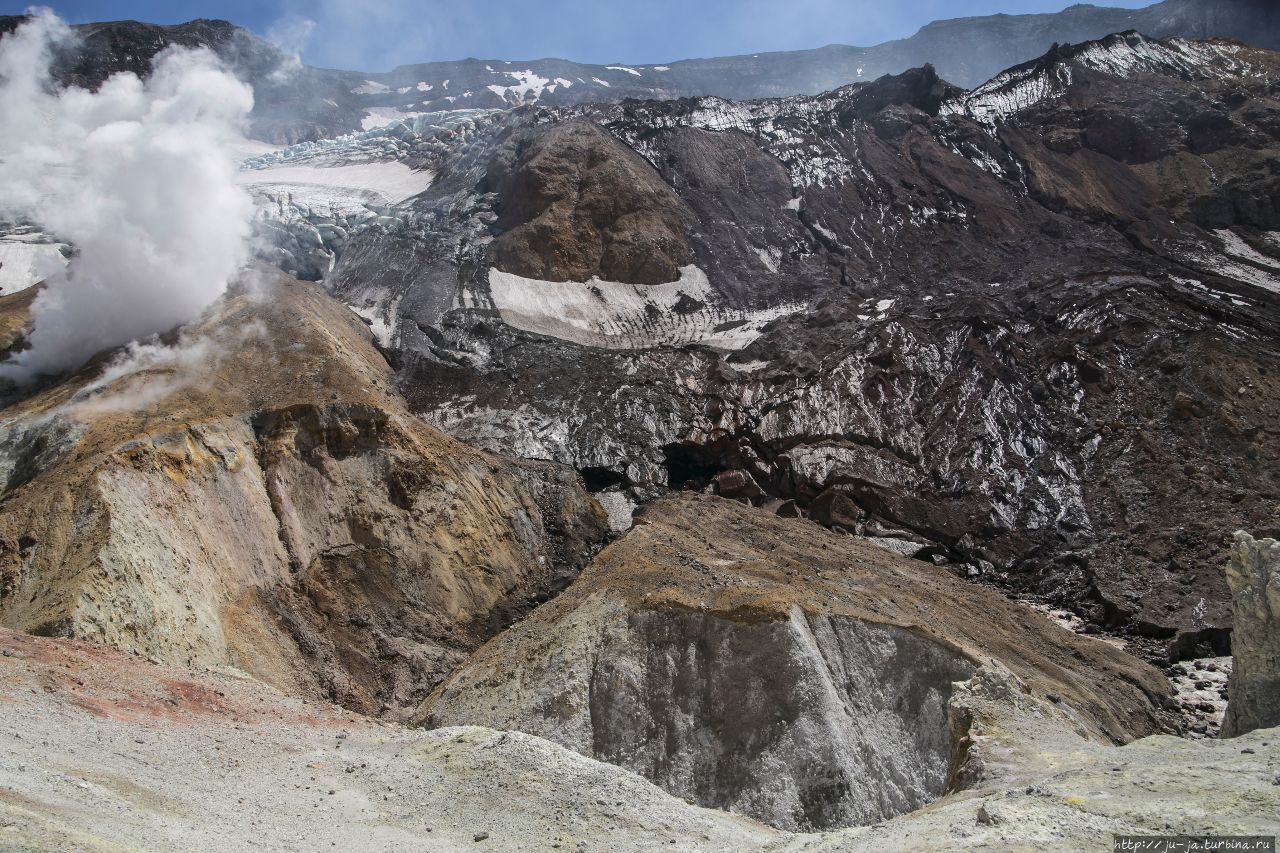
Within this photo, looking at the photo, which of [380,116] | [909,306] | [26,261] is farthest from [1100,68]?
[380,116]

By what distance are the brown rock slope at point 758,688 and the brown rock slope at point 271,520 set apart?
4794mm

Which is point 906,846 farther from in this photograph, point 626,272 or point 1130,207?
point 1130,207

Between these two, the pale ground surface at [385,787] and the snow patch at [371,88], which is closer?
the pale ground surface at [385,787]

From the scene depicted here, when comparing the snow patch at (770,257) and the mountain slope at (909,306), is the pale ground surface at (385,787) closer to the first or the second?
the mountain slope at (909,306)

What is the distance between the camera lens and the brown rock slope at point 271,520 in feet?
69.1

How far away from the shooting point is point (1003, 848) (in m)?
9.28

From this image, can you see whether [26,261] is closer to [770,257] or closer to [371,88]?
[770,257]

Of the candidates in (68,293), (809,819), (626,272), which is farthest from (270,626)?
(626,272)

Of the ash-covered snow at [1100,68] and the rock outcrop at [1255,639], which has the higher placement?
the ash-covered snow at [1100,68]

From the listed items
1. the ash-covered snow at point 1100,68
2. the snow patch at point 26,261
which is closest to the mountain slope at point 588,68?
the ash-covered snow at point 1100,68

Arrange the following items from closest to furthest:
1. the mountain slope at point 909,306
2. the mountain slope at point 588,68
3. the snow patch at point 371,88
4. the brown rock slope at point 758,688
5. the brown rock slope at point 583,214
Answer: the brown rock slope at point 758,688
the mountain slope at point 909,306
the brown rock slope at point 583,214
the mountain slope at point 588,68
the snow patch at point 371,88

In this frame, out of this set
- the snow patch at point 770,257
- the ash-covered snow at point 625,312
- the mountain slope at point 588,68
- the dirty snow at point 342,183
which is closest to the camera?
the ash-covered snow at point 625,312

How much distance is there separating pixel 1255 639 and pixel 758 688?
9.06 meters

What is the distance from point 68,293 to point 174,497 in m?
13.1
